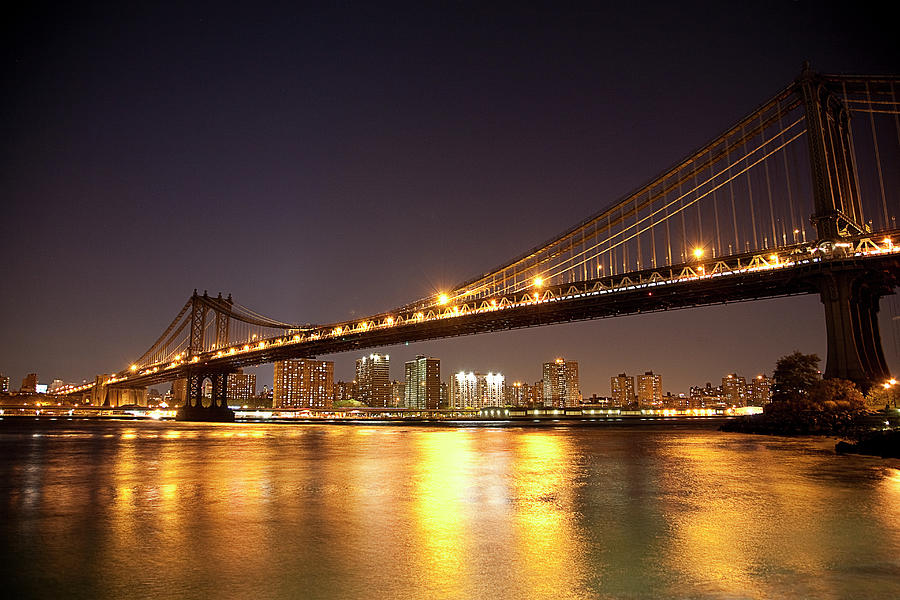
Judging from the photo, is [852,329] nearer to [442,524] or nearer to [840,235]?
[840,235]

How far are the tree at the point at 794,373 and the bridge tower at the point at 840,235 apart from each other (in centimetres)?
794

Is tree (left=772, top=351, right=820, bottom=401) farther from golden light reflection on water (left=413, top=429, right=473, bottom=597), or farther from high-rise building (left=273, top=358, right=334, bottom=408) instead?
high-rise building (left=273, top=358, right=334, bottom=408)

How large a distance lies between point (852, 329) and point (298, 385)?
180257mm

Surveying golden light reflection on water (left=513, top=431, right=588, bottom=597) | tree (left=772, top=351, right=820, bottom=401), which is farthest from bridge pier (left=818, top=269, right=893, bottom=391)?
golden light reflection on water (left=513, top=431, right=588, bottom=597)

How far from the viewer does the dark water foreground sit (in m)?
4.92

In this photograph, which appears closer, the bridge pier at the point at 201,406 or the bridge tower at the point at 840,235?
the bridge tower at the point at 840,235

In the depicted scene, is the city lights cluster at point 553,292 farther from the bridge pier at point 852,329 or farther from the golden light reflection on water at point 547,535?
the golden light reflection on water at point 547,535

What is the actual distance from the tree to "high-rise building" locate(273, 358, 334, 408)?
527 feet

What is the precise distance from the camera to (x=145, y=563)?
555cm

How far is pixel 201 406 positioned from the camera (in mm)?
78250

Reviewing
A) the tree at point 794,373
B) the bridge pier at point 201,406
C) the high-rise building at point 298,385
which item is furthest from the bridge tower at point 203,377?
the high-rise building at point 298,385

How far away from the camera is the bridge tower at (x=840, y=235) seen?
30.8 meters

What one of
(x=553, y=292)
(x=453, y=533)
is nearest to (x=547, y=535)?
(x=453, y=533)

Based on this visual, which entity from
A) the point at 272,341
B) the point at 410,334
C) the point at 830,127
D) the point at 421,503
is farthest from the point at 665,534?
the point at 272,341
